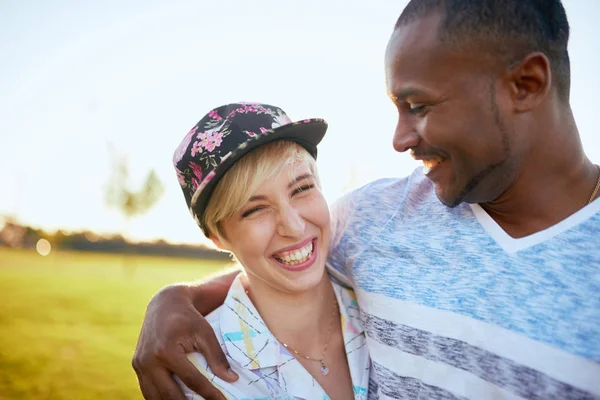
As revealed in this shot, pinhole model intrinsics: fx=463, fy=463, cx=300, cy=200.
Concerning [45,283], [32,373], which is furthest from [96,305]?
[32,373]

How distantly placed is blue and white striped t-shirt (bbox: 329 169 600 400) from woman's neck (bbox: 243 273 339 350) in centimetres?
31

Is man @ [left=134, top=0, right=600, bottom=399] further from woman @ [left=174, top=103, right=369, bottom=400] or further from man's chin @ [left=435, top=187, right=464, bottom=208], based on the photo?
woman @ [left=174, top=103, right=369, bottom=400]

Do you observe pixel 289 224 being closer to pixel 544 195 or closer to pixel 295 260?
pixel 295 260

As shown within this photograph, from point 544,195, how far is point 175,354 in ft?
6.09

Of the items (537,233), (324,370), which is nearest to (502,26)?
(537,233)

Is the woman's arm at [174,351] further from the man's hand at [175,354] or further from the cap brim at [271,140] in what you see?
the cap brim at [271,140]

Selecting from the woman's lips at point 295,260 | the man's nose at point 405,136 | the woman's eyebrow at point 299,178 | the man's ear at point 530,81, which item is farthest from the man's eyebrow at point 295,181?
the man's ear at point 530,81

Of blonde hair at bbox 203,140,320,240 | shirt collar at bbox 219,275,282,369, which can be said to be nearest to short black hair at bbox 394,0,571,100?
blonde hair at bbox 203,140,320,240

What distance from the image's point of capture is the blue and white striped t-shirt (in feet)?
5.53

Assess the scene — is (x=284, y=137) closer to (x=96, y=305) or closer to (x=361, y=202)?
(x=361, y=202)

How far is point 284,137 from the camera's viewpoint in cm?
237

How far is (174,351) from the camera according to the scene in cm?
225

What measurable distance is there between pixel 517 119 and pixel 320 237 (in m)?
1.11

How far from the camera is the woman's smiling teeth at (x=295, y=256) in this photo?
2.38 metres
